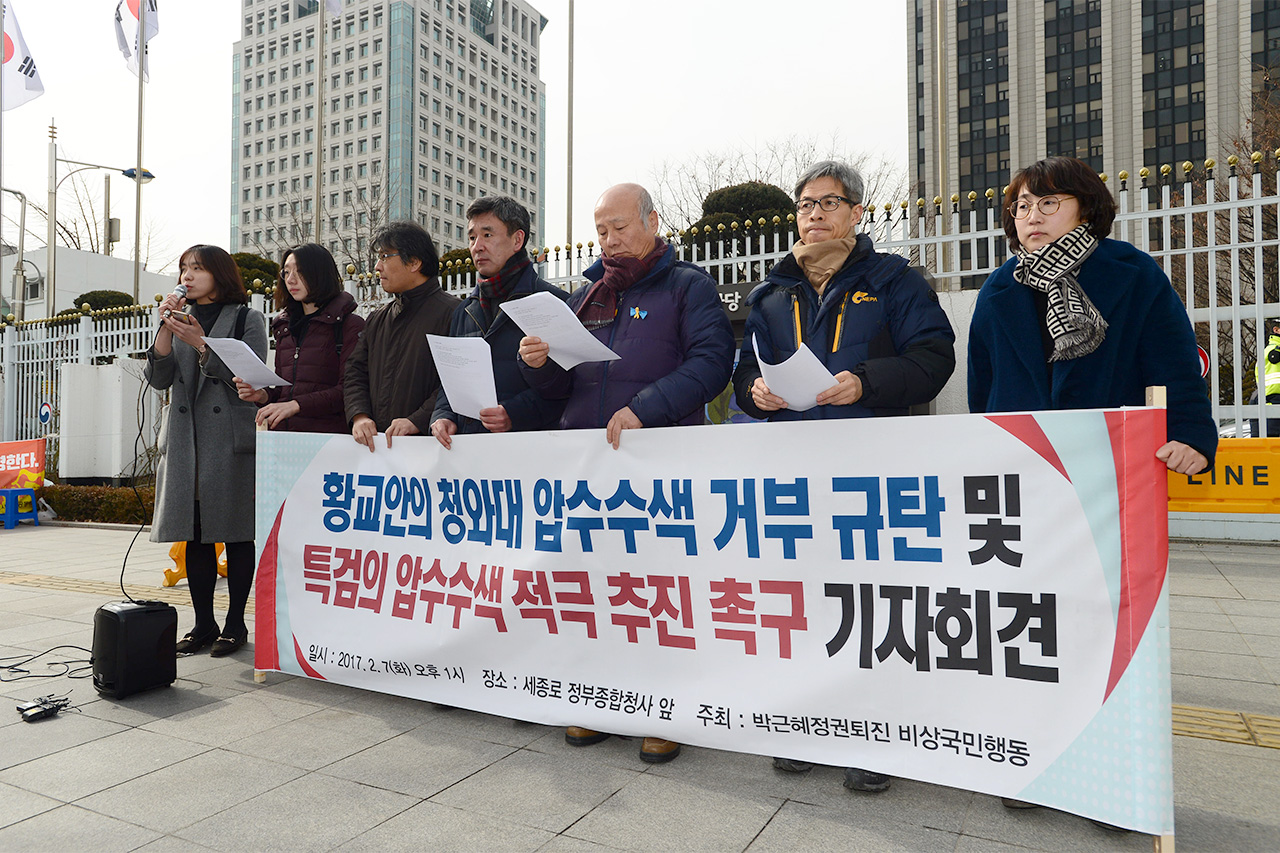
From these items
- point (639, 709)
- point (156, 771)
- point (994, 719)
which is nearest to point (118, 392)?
point (156, 771)

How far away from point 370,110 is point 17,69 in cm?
7122

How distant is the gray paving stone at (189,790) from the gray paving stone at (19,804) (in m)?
0.10

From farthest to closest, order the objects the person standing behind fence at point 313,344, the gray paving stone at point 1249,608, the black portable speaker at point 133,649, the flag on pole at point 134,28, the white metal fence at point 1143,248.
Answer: the flag on pole at point 134,28 < the white metal fence at point 1143,248 < the gray paving stone at point 1249,608 < the person standing behind fence at point 313,344 < the black portable speaker at point 133,649

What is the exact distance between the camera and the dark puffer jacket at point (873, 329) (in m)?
2.54

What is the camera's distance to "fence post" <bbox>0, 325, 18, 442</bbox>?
46.0ft

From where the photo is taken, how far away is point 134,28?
68.9ft

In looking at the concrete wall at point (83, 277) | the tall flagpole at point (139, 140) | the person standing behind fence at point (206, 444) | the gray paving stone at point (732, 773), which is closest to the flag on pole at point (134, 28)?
the tall flagpole at point (139, 140)

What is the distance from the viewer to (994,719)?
211cm

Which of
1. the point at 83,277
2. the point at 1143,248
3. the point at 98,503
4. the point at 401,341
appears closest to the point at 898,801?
the point at 401,341

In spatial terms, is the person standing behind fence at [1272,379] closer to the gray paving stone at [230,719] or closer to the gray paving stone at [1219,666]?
the gray paving stone at [1219,666]

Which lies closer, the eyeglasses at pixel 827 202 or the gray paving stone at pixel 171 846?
the gray paving stone at pixel 171 846

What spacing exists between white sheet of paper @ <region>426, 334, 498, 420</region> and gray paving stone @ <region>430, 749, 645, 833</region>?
1249 millimetres

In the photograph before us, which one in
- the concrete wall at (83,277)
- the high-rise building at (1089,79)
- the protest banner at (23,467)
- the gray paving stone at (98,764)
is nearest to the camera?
the gray paving stone at (98,764)

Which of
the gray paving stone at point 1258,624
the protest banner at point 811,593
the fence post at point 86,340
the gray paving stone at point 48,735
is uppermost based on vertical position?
the fence post at point 86,340
